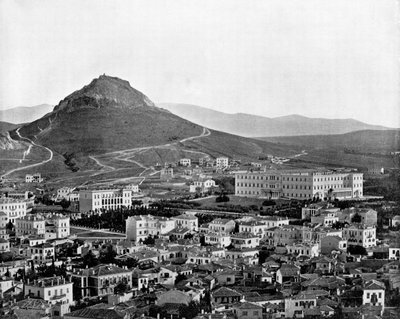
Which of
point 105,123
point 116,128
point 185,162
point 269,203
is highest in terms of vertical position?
point 105,123

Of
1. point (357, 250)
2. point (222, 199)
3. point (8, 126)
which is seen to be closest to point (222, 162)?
point (222, 199)

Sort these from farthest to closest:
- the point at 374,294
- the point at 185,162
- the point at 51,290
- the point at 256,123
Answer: the point at 256,123 < the point at 185,162 < the point at 51,290 < the point at 374,294

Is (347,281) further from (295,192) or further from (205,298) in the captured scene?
(295,192)

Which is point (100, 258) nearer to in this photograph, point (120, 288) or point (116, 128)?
point (120, 288)

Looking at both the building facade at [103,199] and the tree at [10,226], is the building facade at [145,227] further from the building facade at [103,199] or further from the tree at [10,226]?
the building facade at [103,199]

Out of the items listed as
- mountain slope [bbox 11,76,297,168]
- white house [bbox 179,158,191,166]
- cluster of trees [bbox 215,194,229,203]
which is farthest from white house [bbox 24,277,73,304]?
mountain slope [bbox 11,76,297,168]

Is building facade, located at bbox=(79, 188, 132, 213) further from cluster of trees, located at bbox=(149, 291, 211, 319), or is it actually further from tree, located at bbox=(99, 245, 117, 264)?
cluster of trees, located at bbox=(149, 291, 211, 319)

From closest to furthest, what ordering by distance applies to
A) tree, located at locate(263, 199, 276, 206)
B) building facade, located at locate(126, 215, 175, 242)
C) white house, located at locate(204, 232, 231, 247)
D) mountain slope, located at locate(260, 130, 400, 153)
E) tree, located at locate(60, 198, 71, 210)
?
white house, located at locate(204, 232, 231, 247)
building facade, located at locate(126, 215, 175, 242)
tree, located at locate(263, 199, 276, 206)
tree, located at locate(60, 198, 71, 210)
mountain slope, located at locate(260, 130, 400, 153)

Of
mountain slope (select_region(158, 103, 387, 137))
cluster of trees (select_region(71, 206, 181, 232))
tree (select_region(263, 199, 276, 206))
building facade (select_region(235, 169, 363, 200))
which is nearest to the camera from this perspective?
cluster of trees (select_region(71, 206, 181, 232))
